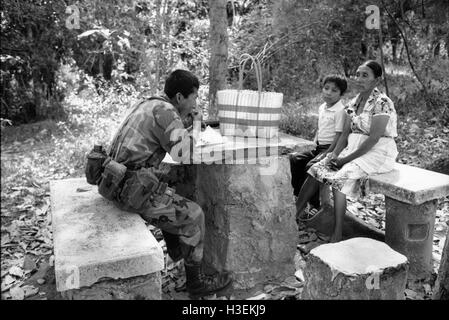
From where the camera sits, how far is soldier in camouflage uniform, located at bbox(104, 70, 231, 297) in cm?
292

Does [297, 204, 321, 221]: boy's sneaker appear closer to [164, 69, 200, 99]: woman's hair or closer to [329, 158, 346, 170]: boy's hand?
[329, 158, 346, 170]: boy's hand

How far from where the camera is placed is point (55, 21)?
7734 millimetres

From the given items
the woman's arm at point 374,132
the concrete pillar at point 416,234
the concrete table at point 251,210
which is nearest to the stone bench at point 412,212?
the concrete pillar at point 416,234

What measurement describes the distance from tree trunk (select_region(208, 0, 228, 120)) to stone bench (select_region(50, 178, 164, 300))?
8.77 ft

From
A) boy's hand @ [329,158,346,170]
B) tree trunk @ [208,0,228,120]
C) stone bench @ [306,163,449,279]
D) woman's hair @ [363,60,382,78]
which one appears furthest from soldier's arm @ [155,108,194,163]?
tree trunk @ [208,0,228,120]

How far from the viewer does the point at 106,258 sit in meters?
2.29

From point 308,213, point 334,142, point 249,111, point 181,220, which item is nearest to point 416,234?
point 334,142

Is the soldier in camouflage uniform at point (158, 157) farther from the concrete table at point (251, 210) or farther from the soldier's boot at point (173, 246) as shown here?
the concrete table at point (251, 210)

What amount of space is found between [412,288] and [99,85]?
732 cm

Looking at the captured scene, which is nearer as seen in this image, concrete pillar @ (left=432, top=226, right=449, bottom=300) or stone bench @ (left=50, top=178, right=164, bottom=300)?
stone bench @ (left=50, top=178, right=164, bottom=300)

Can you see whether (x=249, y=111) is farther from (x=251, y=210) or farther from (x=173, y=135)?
(x=251, y=210)

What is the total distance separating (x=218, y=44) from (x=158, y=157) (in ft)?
7.70

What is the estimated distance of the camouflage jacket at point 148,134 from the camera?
2971 millimetres

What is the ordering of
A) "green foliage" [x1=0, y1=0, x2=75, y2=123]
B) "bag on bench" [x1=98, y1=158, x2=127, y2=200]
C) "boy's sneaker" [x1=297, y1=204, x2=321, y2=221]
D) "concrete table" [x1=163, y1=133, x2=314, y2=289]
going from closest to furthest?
"bag on bench" [x1=98, y1=158, x2=127, y2=200] → "concrete table" [x1=163, y1=133, x2=314, y2=289] → "boy's sneaker" [x1=297, y1=204, x2=321, y2=221] → "green foliage" [x1=0, y1=0, x2=75, y2=123]
